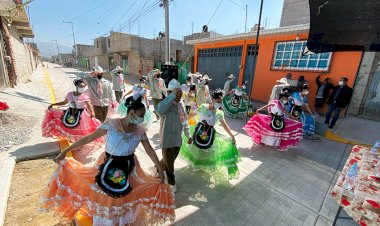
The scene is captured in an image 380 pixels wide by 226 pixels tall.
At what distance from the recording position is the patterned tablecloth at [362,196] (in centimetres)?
175

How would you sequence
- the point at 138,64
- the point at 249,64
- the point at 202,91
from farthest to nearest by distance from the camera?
the point at 138,64 < the point at 249,64 < the point at 202,91

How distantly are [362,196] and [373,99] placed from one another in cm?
927

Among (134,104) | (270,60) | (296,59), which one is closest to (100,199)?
(134,104)

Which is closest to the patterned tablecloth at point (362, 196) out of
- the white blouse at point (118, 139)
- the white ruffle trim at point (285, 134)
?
the white blouse at point (118, 139)

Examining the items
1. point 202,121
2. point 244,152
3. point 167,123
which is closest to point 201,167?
point 202,121

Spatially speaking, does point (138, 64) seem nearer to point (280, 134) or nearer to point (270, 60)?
point (270, 60)

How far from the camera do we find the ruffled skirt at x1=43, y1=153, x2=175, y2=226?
2.11m

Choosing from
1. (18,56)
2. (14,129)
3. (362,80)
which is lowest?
(14,129)

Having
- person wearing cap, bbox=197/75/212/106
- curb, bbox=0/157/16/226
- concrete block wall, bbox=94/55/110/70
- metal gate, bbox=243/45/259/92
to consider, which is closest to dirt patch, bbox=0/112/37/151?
curb, bbox=0/157/16/226

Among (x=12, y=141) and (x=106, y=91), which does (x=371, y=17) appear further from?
(x=12, y=141)

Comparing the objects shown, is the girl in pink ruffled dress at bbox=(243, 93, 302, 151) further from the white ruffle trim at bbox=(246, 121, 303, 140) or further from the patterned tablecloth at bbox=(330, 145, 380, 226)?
the patterned tablecloth at bbox=(330, 145, 380, 226)

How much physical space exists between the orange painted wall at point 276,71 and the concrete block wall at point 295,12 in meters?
7.56

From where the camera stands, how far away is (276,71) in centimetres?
1058

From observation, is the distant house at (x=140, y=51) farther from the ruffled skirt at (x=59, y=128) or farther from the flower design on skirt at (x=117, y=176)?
the flower design on skirt at (x=117, y=176)
